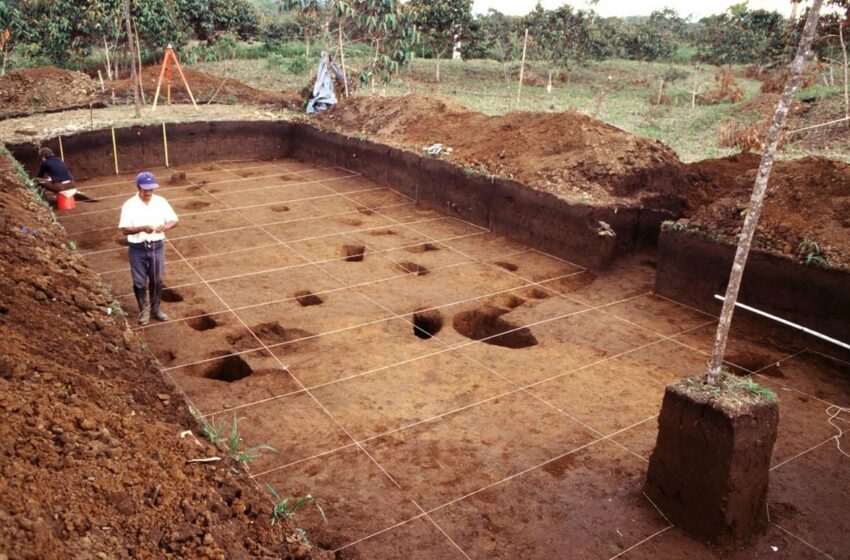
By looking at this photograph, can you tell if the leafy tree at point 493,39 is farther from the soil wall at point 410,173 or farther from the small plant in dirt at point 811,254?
the small plant in dirt at point 811,254

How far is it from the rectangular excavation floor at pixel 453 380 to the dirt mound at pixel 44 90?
6.82 metres

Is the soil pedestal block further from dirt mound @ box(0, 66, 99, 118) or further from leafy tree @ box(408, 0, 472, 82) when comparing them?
leafy tree @ box(408, 0, 472, 82)

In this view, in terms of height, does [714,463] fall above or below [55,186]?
above

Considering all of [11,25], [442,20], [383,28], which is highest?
[442,20]

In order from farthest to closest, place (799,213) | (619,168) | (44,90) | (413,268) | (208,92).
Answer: (208,92)
(44,90)
(619,168)
(413,268)
(799,213)

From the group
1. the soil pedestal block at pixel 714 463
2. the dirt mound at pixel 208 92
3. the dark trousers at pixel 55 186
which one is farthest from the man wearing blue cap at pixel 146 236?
the dirt mound at pixel 208 92

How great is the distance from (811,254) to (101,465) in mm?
6282

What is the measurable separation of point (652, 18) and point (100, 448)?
126 feet

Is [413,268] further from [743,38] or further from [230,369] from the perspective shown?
[743,38]

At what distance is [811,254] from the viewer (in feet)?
21.4

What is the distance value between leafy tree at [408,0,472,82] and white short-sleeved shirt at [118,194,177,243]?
689 inches

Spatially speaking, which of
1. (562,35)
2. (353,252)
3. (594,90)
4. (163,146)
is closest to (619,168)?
(353,252)

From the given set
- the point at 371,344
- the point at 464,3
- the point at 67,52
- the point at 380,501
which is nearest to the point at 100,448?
the point at 380,501

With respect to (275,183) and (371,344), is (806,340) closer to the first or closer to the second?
(371,344)
